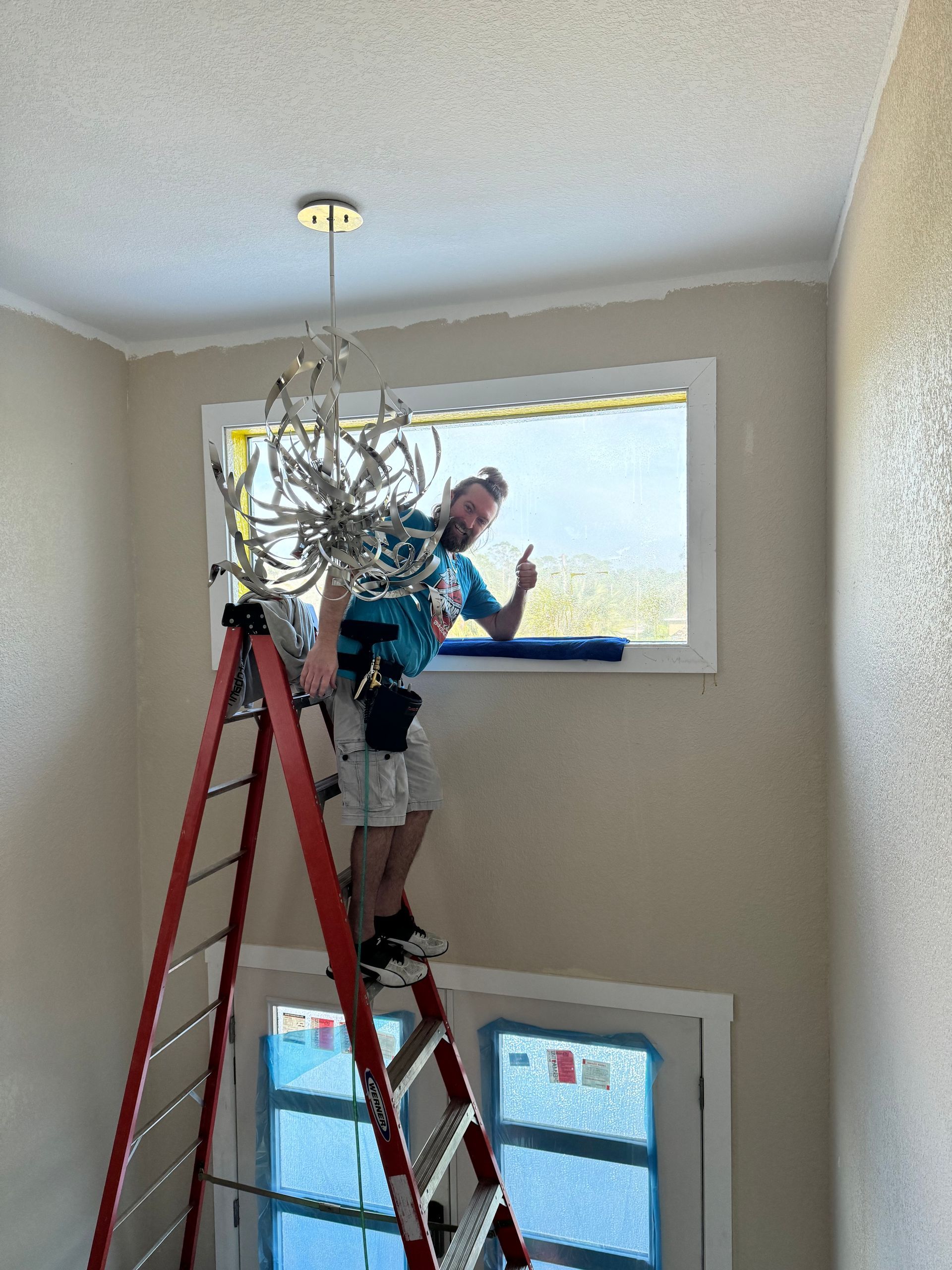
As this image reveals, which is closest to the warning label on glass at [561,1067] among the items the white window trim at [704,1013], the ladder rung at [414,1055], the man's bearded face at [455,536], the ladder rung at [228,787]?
the white window trim at [704,1013]

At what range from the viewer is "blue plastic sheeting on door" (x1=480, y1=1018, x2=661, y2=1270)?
2.14 m

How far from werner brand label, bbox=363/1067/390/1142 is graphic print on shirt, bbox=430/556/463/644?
38.5 inches

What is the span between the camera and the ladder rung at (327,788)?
1991 mm

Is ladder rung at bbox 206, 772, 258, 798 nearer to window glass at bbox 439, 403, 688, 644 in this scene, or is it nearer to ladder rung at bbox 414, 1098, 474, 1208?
window glass at bbox 439, 403, 688, 644

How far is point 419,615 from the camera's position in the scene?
1944 mm

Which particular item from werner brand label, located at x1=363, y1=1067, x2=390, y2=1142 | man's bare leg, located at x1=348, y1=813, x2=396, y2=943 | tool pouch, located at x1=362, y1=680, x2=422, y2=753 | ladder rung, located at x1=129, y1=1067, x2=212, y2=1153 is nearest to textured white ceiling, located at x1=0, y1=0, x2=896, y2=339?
tool pouch, located at x1=362, y1=680, x2=422, y2=753

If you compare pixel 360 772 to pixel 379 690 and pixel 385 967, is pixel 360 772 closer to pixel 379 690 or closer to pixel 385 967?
pixel 379 690

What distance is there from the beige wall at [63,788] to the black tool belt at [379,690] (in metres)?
0.96

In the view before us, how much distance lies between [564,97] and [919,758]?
1.16 meters

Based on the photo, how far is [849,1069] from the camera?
163 cm

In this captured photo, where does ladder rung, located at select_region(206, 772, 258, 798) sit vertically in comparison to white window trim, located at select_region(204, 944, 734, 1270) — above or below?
above

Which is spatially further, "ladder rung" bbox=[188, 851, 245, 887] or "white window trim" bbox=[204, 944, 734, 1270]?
"white window trim" bbox=[204, 944, 734, 1270]

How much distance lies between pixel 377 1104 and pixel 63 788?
126 cm

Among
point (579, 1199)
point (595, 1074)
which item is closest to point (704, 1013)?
point (595, 1074)
